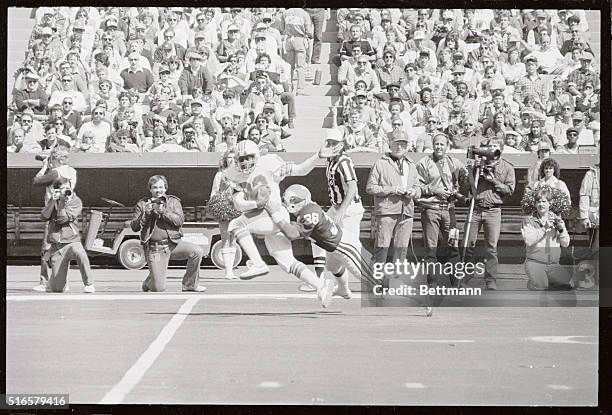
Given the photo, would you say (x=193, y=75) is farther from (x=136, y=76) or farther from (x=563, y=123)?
(x=563, y=123)

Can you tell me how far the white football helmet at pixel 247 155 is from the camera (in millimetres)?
9805

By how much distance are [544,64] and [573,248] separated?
1.54 meters

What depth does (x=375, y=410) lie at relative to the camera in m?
8.55

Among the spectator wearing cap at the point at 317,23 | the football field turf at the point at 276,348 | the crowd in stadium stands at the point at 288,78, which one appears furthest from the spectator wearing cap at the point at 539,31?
the football field turf at the point at 276,348

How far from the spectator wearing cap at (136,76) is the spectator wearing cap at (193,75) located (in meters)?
0.27

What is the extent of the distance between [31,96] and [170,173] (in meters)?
1.28

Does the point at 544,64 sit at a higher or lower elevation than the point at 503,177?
higher

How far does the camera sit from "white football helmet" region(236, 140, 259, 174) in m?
9.80

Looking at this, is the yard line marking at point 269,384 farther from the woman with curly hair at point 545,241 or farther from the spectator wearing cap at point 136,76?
the spectator wearing cap at point 136,76

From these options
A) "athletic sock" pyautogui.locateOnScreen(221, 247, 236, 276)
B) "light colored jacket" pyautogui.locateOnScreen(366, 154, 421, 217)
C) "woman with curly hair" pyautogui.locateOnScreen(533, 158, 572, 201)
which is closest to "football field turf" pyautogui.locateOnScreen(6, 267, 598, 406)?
"athletic sock" pyautogui.locateOnScreen(221, 247, 236, 276)

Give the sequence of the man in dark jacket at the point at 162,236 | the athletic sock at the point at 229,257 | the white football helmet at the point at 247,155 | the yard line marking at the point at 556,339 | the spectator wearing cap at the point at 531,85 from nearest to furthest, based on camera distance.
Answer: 1. the yard line marking at the point at 556,339
2. the spectator wearing cap at the point at 531,85
3. the white football helmet at the point at 247,155
4. the man in dark jacket at the point at 162,236
5. the athletic sock at the point at 229,257

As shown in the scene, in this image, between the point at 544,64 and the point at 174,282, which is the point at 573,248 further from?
the point at 174,282

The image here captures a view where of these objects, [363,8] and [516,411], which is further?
[363,8]

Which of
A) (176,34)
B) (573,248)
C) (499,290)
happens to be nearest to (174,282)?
(176,34)
